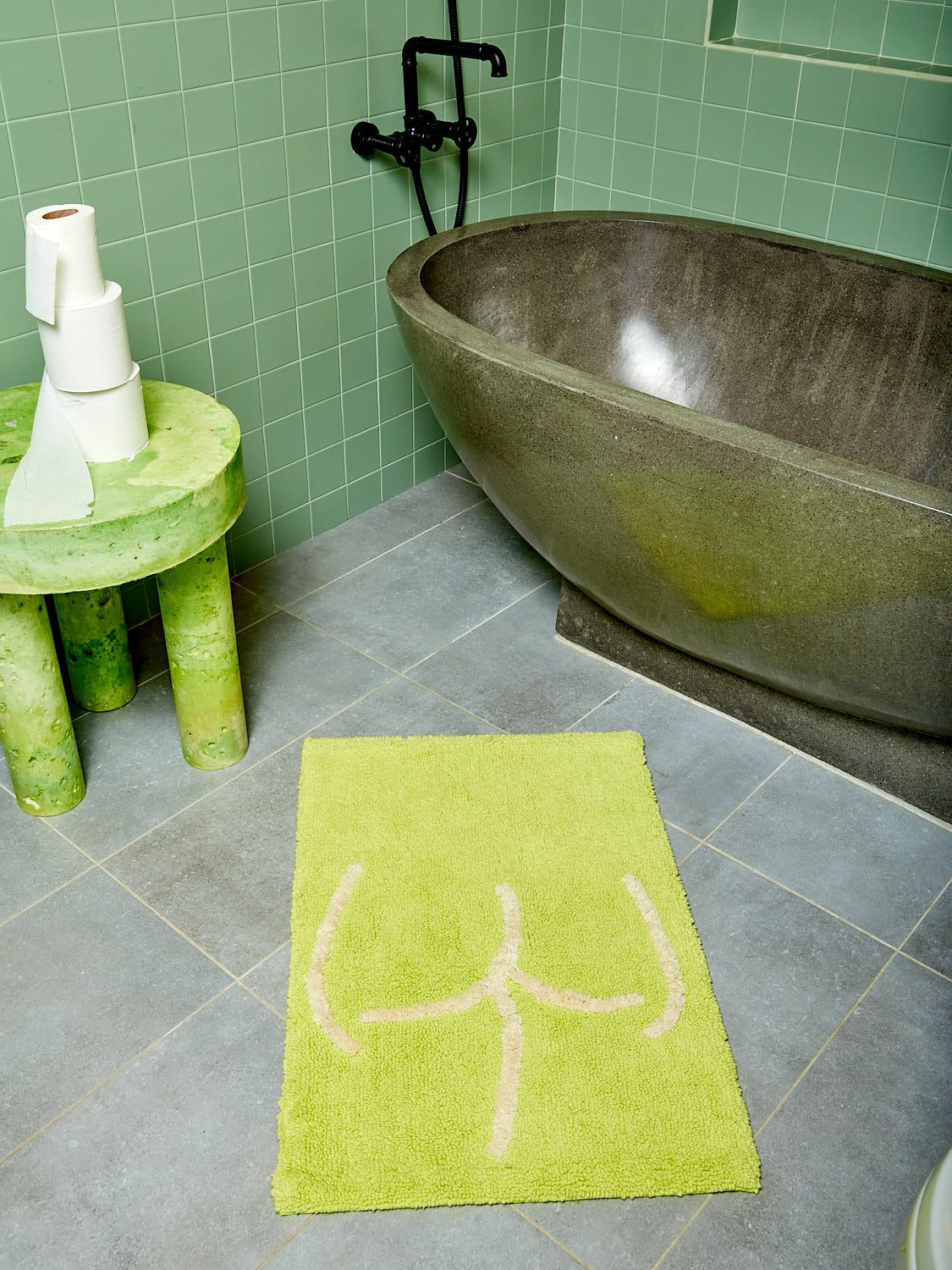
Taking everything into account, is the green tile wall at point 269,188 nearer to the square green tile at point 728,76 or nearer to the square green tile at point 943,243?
the square green tile at point 728,76

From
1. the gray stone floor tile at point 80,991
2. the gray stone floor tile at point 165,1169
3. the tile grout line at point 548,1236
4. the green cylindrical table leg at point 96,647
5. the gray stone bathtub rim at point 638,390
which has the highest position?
the gray stone bathtub rim at point 638,390

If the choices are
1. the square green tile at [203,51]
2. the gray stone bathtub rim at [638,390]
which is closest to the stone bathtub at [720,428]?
the gray stone bathtub rim at [638,390]

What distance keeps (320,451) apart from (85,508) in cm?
109

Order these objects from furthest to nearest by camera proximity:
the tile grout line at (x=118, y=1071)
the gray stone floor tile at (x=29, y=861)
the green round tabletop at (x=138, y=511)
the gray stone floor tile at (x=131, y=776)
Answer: the gray stone floor tile at (x=131, y=776) → the gray stone floor tile at (x=29, y=861) → the green round tabletop at (x=138, y=511) → the tile grout line at (x=118, y=1071)

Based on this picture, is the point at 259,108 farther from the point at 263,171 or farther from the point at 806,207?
the point at 806,207

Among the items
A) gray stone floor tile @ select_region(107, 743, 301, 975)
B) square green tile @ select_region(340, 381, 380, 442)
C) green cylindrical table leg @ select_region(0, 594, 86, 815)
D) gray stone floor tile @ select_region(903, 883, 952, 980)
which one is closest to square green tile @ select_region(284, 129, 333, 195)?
square green tile @ select_region(340, 381, 380, 442)

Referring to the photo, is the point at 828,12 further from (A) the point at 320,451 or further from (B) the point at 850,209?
(A) the point at 320,451

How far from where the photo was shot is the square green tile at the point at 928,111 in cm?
220

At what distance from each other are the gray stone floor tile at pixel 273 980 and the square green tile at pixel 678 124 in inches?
79.7

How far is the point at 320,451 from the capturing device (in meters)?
2.55

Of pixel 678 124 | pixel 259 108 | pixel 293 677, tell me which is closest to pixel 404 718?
pixel 293 677

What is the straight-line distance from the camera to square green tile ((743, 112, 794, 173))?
95.7 inches

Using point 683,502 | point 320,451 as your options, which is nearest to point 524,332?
point 320,451

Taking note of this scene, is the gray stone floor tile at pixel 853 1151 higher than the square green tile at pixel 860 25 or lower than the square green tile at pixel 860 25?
lower
